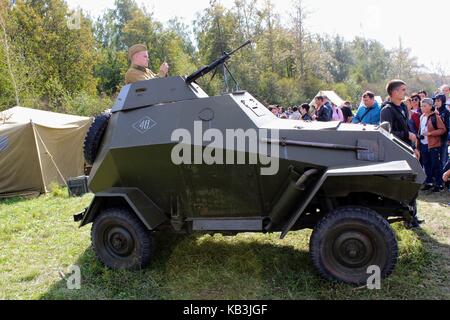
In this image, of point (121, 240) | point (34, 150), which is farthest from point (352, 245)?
point (34, 150)

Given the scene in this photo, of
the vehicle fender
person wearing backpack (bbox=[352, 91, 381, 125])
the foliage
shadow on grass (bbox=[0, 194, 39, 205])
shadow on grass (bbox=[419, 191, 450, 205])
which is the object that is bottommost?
shadow on grass (bbox=[0, 194, 39, 205])

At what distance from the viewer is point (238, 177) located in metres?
4.55

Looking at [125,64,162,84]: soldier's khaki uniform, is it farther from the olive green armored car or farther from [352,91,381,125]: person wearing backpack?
[352,91,381,125]: person wearing backpack

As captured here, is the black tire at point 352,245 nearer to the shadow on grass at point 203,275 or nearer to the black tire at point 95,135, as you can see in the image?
the shadow on grass at point 203,275

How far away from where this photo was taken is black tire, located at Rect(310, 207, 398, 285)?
13.4 feet

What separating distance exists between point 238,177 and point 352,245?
1.29m

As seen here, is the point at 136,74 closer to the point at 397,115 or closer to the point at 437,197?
the point at 397,115

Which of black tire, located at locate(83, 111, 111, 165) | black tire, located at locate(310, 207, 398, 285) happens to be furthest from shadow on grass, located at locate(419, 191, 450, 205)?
black tire, located at locate(83, 111, 111, 165)

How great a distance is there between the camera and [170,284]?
182 inches

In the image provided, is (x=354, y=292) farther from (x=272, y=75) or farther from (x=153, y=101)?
(x=272, y=75)

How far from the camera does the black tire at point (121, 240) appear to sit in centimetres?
488

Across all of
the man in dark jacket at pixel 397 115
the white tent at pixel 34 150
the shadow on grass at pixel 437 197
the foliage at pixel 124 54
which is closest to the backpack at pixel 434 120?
the shadow on grass at pixel 437 197
